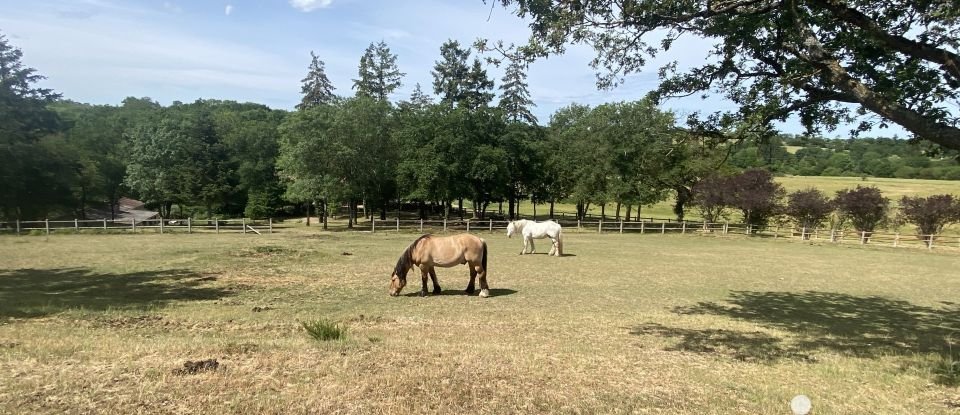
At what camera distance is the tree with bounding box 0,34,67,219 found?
18.6m

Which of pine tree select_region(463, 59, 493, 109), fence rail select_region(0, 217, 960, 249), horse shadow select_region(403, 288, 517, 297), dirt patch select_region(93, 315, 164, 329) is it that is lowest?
horse shadow select_region(403, 288, 517, 297)

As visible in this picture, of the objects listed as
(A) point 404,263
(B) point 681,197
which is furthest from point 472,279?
(B) point 681,197

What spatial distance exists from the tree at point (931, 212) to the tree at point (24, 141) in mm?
48686

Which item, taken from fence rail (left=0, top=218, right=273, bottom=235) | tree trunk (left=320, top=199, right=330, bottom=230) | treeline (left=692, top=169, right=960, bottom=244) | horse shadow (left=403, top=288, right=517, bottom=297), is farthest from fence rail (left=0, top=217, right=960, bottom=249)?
horse shadow (left=403, top=288, right=517, bottom=297)

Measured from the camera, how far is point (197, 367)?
17.5 ft

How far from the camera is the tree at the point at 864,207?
117 feet

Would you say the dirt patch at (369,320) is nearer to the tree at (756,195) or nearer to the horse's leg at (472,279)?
the horse's leg at (472,279)

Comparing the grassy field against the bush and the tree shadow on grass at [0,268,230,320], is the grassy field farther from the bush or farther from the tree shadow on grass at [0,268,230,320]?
the bush

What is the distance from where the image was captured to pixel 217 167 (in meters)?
50.2

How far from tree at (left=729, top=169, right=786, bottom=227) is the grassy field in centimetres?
2072

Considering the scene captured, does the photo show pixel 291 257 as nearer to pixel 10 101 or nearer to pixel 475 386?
pixel 10 101

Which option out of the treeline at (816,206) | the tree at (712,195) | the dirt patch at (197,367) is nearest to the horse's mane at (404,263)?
the dirt patch at (197,367)

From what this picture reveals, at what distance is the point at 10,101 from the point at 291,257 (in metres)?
13.1

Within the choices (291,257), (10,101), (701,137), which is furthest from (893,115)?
(10,101)
